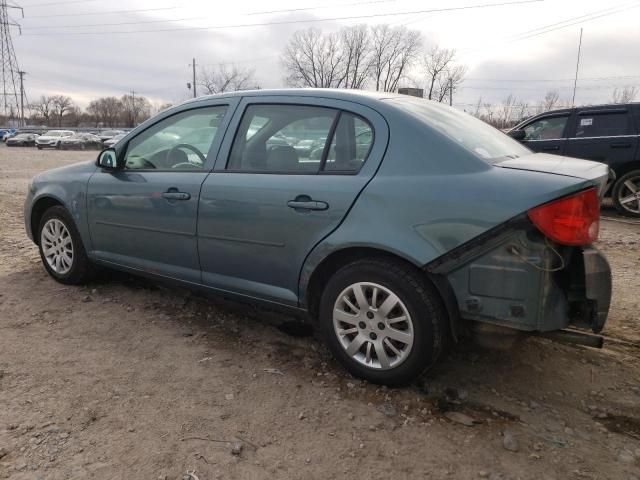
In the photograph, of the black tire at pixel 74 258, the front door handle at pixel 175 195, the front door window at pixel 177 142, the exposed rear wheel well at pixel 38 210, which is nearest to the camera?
the front door handle at pixel 175 195

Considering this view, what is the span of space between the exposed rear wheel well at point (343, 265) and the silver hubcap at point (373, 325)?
16 centimetres

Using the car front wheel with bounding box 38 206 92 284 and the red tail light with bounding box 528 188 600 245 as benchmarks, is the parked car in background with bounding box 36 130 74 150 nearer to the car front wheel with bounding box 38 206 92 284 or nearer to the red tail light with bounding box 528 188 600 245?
the car front wheel with bounding box 38 206 92 284

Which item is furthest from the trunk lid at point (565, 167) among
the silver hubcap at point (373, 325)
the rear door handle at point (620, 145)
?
the rear door handle at point (620, 145)

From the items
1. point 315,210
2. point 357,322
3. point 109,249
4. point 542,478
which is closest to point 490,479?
point 542,478

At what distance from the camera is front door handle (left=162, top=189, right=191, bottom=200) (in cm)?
344

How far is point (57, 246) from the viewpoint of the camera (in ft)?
14.7

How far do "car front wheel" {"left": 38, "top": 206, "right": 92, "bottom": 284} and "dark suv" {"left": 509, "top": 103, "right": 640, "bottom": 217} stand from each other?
6.40 meters

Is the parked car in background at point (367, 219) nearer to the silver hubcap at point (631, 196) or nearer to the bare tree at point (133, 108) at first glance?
the silver hubcap at point (631, 196)

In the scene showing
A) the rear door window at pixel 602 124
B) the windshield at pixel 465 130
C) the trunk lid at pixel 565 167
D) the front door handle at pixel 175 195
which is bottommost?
Result: the front door handle at pixel 175 195

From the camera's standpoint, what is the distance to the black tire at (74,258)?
4.32 m

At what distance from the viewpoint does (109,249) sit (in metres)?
4.07

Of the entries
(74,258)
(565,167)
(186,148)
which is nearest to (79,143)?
(74,258)

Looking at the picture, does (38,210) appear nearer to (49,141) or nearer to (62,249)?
(62,249)

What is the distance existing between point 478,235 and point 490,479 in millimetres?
1070
